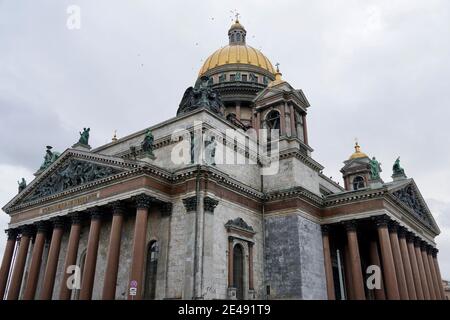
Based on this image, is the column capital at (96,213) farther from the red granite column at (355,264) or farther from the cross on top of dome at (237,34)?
the cross on top of dome at (237,34)

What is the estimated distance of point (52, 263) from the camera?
85.4 ft

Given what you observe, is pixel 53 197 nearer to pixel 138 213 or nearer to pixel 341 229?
pixel 138 213

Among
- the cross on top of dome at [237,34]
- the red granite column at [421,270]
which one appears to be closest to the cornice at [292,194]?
the red granite column at [421,270]

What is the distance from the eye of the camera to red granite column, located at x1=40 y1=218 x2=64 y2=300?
25036 mm

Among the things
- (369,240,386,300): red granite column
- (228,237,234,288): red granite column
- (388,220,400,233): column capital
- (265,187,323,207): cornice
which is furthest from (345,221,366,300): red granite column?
(228,237,234,288): red granite column

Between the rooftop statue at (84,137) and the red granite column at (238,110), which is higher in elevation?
the red granite column at (238,110)

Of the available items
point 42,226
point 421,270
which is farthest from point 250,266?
point 421,270

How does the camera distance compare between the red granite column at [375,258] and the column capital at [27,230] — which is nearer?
the column capital at [27,230]

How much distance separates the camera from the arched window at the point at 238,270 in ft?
80.6

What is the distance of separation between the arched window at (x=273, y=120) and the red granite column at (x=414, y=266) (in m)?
13.4

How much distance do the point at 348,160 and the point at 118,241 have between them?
93.0ft

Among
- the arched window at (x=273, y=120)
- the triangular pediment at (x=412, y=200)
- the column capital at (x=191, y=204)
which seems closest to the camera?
the column capital at (x=191, y=204)

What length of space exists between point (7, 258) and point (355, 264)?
25242 mm

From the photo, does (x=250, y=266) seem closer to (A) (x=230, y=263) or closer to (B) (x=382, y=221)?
(A) (x=230, y=263)
